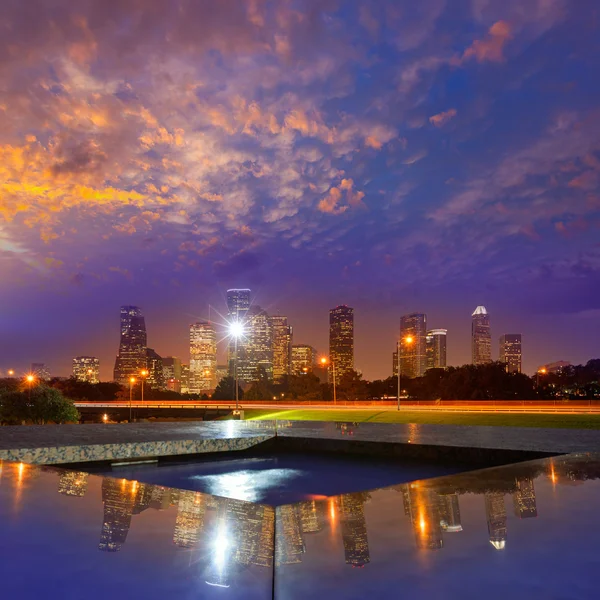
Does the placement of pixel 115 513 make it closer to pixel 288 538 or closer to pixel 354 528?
pixel 288 538

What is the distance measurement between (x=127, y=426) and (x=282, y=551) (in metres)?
15.4

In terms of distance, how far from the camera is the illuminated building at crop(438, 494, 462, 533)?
183 inches

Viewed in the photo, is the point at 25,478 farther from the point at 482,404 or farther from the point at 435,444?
the point at 482,404

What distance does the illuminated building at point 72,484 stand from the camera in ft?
21.4

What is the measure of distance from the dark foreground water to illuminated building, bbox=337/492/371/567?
427 centimetres

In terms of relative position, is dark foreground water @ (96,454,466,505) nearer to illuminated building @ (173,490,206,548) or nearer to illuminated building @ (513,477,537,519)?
illuminated building @ (173,490,206,548)

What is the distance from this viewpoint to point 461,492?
6.23 meters

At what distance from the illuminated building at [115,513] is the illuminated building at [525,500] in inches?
143

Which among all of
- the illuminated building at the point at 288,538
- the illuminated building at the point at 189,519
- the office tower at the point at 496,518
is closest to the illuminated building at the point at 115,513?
the illuminated building at the point at 189,519

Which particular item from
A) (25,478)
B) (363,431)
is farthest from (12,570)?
(363,431)

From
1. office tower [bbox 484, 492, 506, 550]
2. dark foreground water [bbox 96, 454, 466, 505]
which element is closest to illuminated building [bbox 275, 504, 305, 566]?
office tower [bbox 484, 492, 506, 550]

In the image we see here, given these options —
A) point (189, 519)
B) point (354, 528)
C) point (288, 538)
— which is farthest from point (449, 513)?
point (189, 519)

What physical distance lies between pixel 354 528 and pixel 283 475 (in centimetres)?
803

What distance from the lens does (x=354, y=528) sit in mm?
4703
